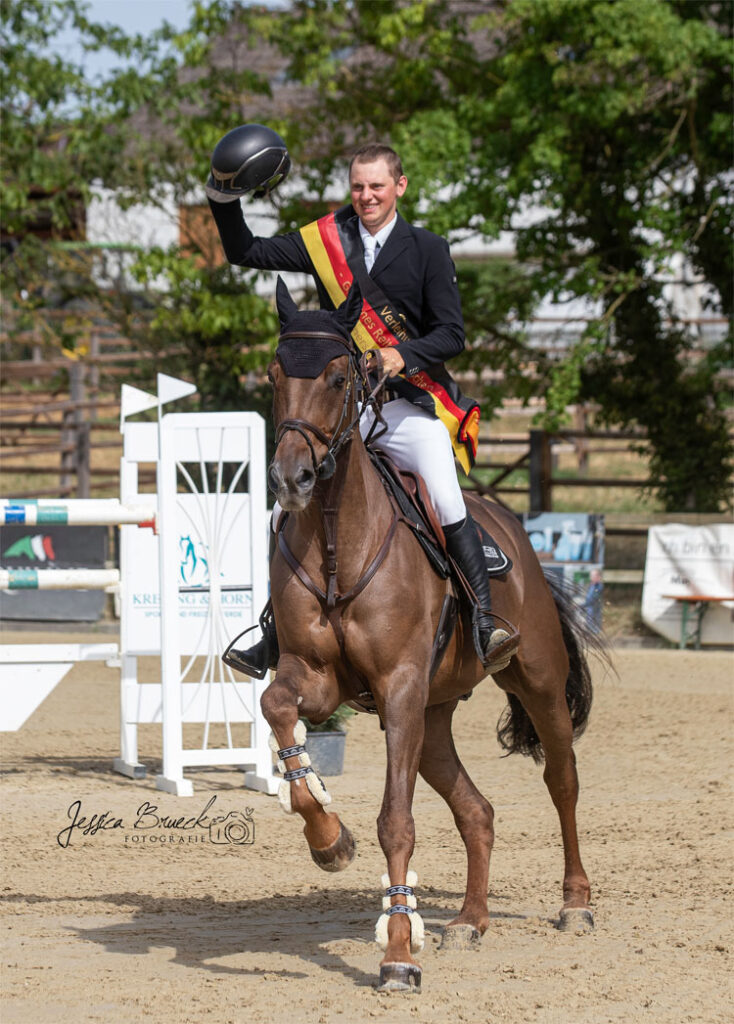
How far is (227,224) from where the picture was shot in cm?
472

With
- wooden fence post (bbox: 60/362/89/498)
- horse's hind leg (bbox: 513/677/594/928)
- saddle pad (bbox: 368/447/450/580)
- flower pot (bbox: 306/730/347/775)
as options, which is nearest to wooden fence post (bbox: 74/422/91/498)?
wooden fence post (bbox: 60/362/89/498)

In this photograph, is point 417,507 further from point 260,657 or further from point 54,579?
point 54,579

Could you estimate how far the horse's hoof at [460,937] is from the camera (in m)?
4.86

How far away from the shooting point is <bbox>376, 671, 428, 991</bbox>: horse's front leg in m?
4.16

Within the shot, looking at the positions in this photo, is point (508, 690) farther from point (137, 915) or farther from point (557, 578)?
point (137, 915)

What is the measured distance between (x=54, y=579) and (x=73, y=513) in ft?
1.43

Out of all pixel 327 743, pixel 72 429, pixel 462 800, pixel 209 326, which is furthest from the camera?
pixel 72 429

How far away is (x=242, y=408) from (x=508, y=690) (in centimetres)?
1248

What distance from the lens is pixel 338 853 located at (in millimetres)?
4277

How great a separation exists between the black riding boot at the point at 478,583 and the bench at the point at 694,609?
967 centimetres

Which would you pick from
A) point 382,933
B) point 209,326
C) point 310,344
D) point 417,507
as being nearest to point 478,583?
point 417,507

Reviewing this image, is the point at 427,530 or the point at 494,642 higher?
the point at 427,530

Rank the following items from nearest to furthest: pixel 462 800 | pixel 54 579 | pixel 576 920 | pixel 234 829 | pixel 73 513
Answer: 1. pixel 576 920
2. pixel 462 800
3. pixel 234 829
4. pixel 73 513
5. pixel 54 579

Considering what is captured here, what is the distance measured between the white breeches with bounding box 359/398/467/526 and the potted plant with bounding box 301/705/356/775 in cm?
352
